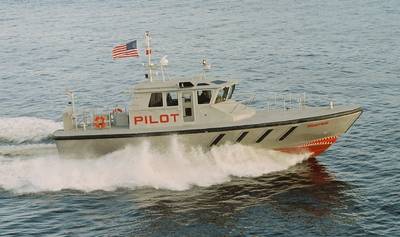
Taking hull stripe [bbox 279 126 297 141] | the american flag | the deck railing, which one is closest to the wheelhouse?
the american flag

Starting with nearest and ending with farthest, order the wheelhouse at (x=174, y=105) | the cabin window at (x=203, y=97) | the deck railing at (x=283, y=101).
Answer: the wheelhouse at (x=174, y=105), the cabin window at (x=203, y=97), the deck railing at (x=283, y=101)

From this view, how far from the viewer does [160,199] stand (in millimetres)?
28078

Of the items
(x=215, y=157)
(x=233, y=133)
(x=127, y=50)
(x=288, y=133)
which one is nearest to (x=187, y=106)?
(x=233, y=133)

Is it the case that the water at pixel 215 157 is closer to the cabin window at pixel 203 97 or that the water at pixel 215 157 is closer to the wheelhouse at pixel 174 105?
the wheelhouse at pixel 174 105

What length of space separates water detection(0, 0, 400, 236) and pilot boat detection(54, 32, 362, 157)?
0.60 m

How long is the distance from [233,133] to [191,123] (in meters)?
1.91

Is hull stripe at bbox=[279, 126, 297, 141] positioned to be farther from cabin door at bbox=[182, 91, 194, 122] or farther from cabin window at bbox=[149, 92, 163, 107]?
cabin window at bbox=[149, 92, 163, 107]

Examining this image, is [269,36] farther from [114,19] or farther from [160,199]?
[160,199]

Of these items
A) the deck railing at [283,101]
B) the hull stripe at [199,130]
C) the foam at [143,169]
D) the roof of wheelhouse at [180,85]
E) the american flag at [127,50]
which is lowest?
the foam at [143,169]

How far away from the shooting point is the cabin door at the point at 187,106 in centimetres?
3002

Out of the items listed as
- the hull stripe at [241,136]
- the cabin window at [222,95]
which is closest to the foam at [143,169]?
the hull stripe at [241,136]

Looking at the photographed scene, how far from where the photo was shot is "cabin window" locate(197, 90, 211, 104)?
98.7ft

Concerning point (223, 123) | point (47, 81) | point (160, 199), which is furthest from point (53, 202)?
point (47, 81)

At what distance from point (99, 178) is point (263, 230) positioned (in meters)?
8.54
